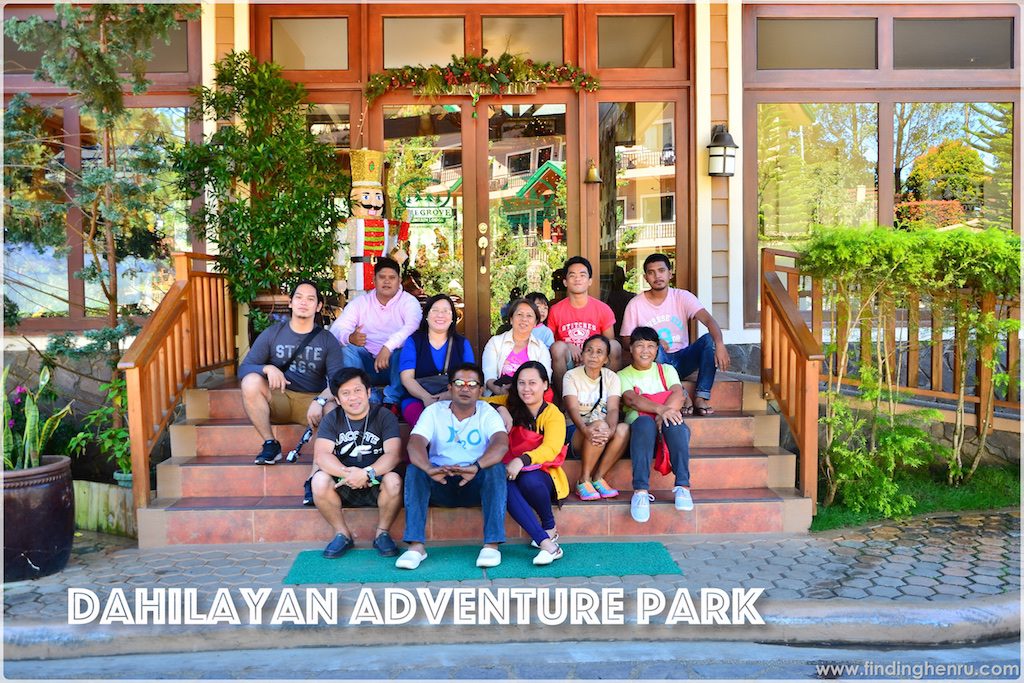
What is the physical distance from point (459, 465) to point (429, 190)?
3362 mm

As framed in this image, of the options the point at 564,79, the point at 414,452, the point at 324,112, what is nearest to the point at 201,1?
the point at 324,112

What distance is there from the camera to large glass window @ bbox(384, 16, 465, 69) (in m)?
6.91

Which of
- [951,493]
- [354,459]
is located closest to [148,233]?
[354,459]

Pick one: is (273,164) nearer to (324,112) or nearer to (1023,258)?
(324,112)

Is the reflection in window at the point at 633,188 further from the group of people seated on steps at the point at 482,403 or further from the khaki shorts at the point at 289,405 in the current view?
the khaki shorts at the point at 289,405

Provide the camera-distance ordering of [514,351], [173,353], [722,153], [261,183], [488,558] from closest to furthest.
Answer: [488,558] → [514,351] → [173,353] → [261,183] → [722,153]

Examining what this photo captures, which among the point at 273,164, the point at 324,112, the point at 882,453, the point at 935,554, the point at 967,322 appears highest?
the point at 324,112

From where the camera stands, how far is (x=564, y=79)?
6863 millimetres

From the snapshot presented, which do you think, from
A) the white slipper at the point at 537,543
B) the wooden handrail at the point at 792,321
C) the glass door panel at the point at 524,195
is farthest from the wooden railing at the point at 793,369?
the glass door panel at the point at 524,195

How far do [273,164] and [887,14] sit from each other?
5.28m

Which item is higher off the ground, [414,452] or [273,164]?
[273,164]

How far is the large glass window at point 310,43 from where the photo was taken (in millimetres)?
6859

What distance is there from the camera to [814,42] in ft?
22.8

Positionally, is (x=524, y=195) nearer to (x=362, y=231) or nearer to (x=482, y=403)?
(x=362, y=231)
